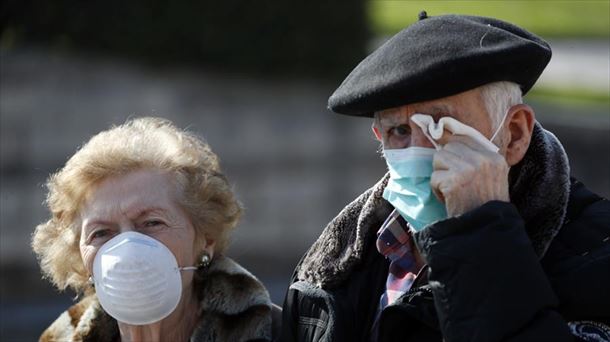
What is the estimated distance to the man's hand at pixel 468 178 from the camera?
119 inches

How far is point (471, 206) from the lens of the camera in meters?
3.02

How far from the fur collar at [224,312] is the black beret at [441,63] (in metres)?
1.00

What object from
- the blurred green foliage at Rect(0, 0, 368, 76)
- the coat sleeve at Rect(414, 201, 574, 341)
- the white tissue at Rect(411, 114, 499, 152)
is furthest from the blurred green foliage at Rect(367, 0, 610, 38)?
the coat sleeve at Rect(414, 201, 574, 341)

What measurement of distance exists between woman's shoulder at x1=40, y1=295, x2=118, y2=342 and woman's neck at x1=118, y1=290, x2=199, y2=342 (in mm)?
150

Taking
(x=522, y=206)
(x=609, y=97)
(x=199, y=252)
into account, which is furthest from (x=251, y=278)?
(x=609, y=97)

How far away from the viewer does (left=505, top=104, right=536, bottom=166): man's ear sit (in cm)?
317

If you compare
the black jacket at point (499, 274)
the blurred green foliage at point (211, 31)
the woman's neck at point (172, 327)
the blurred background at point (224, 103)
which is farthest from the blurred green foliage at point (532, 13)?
the black jacket at point (499, 274)

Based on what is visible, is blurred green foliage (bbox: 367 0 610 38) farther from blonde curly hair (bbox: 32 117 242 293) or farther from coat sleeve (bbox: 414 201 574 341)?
coat sleeve (bbox: 414 201 574 341)

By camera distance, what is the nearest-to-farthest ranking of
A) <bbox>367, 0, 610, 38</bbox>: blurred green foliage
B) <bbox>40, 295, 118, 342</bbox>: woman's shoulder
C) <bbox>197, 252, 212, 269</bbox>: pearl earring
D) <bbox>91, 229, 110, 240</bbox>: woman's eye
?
1. <bbox>91, 229, 110, 240</bbox>: woman's eye
2. <bbox>197, 252, 212, 269</bbox>: pearl earring
3. <bbox>40, 295, 118, 342</bbox>: woman's shoulder
4. <bbox>367, 0, 610, 38</bbox>: blurred green foliage

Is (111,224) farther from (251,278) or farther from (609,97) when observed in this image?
(609,97)

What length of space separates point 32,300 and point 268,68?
3272 millimetres

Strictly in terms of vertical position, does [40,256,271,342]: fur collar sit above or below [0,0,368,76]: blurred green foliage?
below

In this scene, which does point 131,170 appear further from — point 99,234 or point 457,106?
point 457,106

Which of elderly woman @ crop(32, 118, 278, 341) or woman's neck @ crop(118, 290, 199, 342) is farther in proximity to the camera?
woman's neck @ crop(118, 290, 199, 342)
